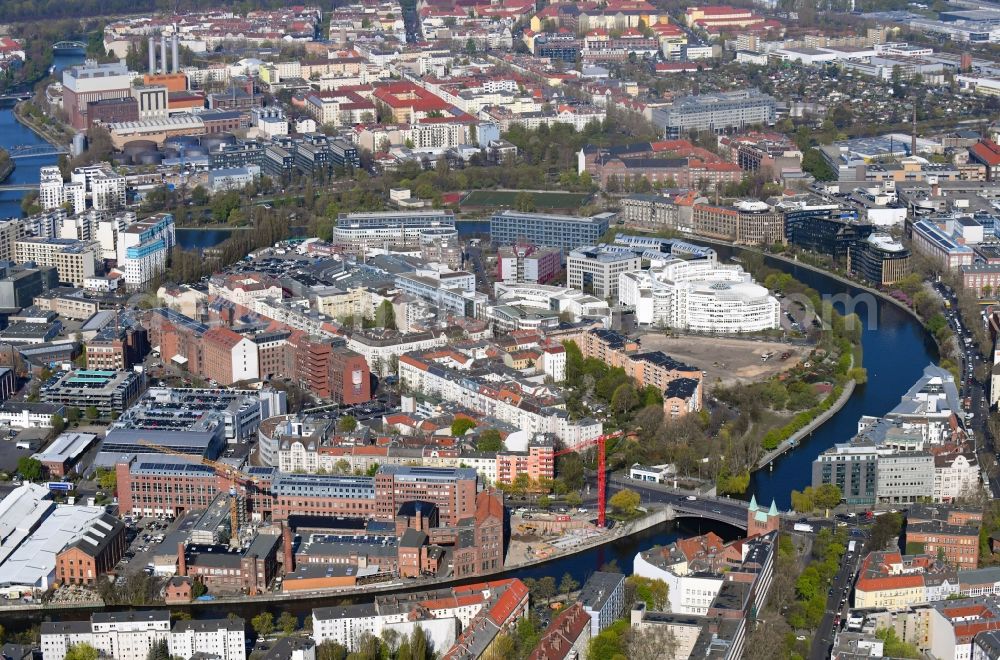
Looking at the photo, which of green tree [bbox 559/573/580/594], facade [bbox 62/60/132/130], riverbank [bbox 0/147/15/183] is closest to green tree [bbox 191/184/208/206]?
riverbank [bbox 0/147/15/183]

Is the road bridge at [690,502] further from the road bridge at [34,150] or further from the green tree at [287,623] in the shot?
the road bridge at [34,150]

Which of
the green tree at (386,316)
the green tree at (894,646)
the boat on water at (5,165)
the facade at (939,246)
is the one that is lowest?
the green tree at (894,646)

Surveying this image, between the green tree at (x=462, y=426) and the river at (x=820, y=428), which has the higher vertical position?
the green tree at (x=462, y=426)

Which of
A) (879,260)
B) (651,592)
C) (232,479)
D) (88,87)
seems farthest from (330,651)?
(88,87)

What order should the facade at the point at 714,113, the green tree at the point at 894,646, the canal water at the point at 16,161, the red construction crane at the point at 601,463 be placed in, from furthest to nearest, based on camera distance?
the facade at the point at 714,113 < the canal water at the point at 16,161 < the red construction crane at the point at 601,463 < the green tree at the point at 894,646

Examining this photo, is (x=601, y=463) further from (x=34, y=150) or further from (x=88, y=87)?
(x=88, y=87)

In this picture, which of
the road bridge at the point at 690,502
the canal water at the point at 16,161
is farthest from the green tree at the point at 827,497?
the canal water at the point at 16,161
